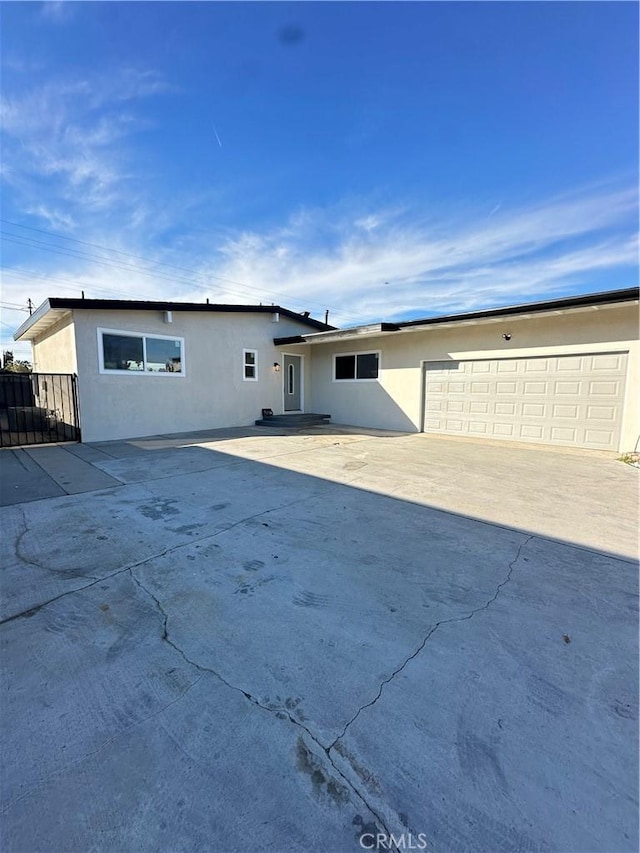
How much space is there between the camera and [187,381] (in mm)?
10648

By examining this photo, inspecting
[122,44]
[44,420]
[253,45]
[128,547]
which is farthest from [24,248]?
[128,547]

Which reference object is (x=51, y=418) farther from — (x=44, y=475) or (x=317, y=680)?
(x=317, y=680)

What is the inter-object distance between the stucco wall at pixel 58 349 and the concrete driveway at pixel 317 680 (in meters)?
6.14

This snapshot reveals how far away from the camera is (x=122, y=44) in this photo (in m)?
6.32

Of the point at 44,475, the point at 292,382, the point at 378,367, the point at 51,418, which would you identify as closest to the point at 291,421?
the point at 292,382

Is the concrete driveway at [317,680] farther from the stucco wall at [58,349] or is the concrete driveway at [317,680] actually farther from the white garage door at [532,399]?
the stucco wall at [58,349]

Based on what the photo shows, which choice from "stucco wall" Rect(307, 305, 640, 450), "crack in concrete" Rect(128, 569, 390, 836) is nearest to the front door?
"stucco wall" Rect(307, 305, 640, 450)

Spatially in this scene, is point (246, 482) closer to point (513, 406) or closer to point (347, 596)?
point (347, 596)

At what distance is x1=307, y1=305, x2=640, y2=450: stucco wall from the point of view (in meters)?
7.59

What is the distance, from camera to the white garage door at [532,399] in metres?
7.88

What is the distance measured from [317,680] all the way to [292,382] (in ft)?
40.7

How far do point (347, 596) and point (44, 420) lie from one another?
1090 centimetres

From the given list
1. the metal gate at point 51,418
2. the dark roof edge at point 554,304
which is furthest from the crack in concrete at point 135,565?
the dark roof edge at point 554,304

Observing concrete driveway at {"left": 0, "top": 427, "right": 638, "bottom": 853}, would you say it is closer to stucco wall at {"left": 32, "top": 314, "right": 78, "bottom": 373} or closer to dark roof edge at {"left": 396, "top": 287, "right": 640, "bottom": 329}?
dark roof edge at {"left": 396, "top": 287, "right": 640, "bottom": 329}
